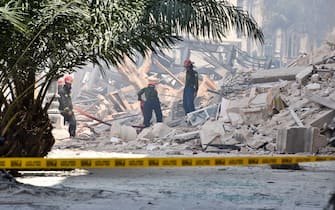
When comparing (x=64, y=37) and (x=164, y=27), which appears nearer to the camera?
(x=64, y=37)

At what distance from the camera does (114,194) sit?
22.1ft

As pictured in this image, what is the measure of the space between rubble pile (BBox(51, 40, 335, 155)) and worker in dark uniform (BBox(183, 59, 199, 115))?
0.26 meters

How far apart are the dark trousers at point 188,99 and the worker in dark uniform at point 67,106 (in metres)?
3.24

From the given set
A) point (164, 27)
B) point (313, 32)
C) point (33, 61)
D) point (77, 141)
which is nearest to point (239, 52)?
point (313, 32)

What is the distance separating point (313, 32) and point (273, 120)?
6.20 meters

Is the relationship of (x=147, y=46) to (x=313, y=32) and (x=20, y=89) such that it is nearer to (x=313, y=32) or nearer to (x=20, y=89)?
(x=20, y=89)

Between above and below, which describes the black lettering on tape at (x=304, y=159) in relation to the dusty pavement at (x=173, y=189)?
above

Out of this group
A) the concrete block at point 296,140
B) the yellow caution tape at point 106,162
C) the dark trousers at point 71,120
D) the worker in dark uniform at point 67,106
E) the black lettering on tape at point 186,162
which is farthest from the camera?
the dark trousers at point 71,120

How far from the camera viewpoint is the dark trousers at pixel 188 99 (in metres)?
19.2

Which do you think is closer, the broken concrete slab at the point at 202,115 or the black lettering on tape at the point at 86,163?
the black lettering on tape at the point at 86,163

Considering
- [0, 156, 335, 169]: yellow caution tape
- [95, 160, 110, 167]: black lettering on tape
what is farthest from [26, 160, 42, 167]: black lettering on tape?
[95, 160, 110, 167]: black lettering on tape

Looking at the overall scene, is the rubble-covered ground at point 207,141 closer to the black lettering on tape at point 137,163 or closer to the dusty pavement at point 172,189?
the dusty pavement at point 172,189

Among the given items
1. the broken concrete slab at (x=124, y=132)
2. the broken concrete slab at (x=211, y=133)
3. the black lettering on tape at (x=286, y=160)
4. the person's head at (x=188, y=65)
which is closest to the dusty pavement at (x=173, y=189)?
the black lettering on tape at (x=286, y=160)

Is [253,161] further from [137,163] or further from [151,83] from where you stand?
[151,83]
